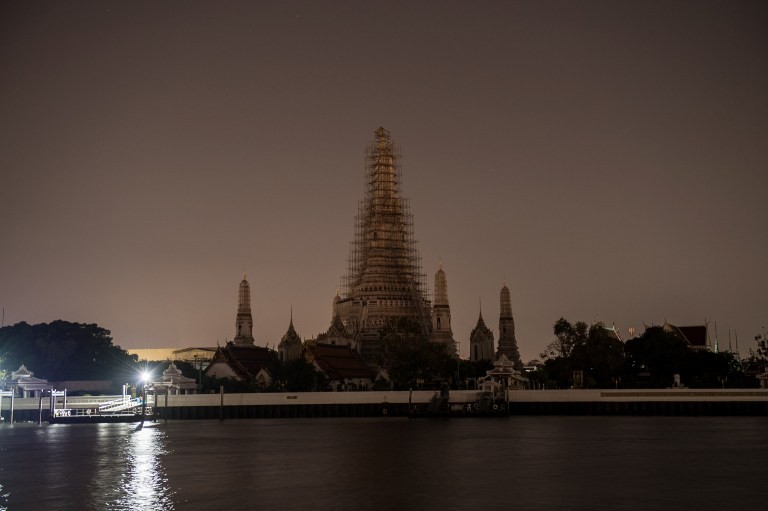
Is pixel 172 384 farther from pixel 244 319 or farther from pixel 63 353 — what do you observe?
pixel 244 319

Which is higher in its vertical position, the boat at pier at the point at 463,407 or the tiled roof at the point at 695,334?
the tiled roof at the point at 695,334

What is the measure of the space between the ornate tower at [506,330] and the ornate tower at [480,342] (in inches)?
97.8

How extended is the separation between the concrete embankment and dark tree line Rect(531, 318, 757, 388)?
1024cm

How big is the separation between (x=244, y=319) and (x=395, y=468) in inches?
4118

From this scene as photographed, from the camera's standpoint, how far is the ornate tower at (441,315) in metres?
148

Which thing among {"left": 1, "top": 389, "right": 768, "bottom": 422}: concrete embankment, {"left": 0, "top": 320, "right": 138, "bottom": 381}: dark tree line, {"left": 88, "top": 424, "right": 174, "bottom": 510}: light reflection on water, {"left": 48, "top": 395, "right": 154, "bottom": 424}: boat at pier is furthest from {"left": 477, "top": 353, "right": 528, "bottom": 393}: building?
{"left": 0, "top": 320, "right": 138, "bottom": 381}: dark tree line

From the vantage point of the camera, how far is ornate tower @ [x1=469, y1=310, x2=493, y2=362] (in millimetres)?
163625

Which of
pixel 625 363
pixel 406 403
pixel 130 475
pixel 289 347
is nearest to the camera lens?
pixel 130 475

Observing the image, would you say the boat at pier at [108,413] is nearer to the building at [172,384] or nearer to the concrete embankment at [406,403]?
the concrete embankment at [406,403]

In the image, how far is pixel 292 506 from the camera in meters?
38.0

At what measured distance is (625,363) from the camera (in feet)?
372

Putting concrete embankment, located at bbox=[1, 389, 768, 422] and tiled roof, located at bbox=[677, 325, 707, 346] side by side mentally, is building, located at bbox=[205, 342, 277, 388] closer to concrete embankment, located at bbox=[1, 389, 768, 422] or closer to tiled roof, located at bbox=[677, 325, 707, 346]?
concrete embankment, located at bbox=[1, 389, 768, 422]

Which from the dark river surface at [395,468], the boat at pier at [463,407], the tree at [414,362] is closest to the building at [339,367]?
the tree at [414,362]

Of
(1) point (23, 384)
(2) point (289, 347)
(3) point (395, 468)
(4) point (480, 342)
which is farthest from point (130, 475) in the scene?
(4) point (480, 342)
